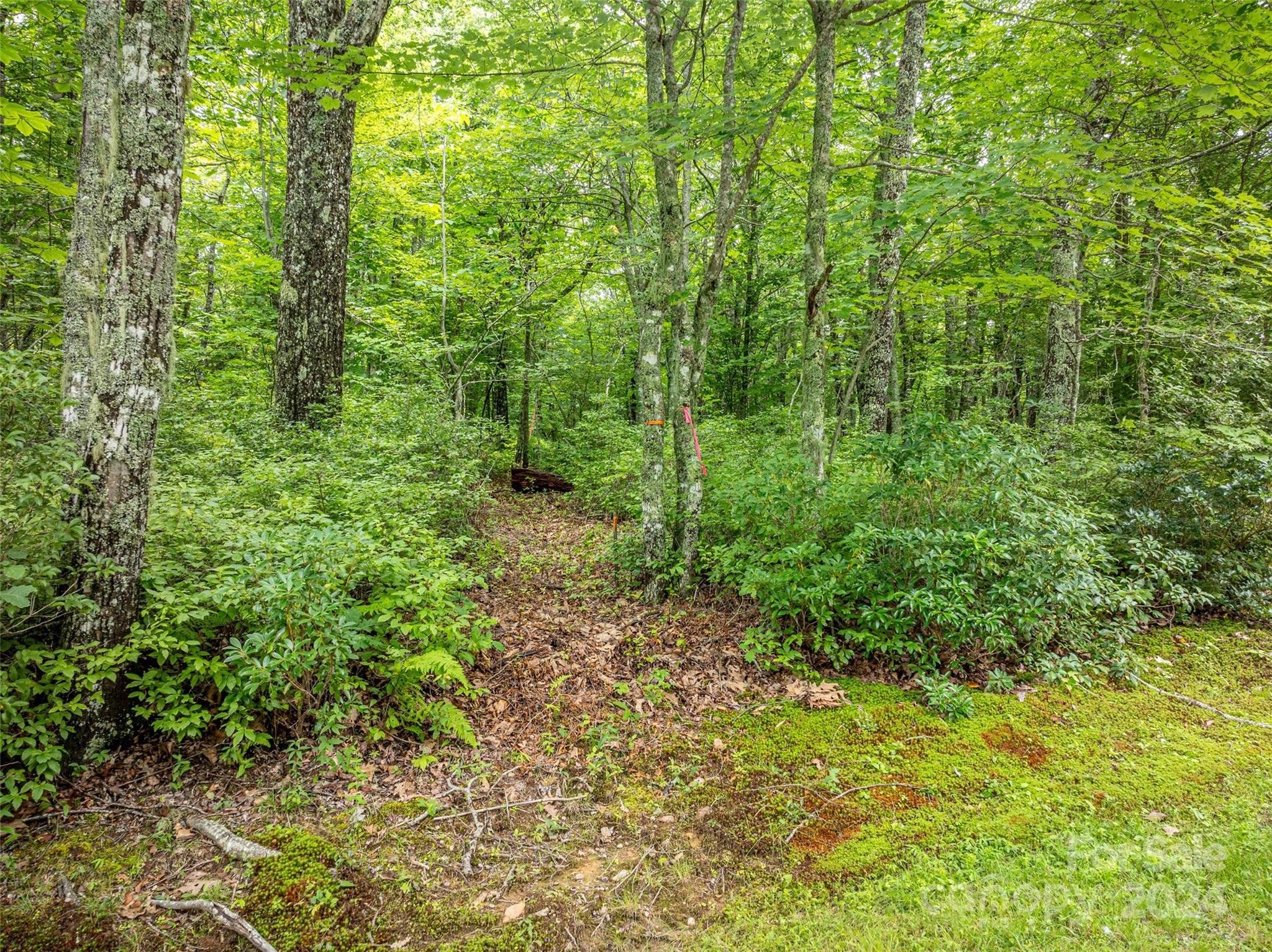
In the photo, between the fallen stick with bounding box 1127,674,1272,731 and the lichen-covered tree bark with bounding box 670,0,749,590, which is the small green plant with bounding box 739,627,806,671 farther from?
the fallen stick with bounding box 1127,674,1272,731

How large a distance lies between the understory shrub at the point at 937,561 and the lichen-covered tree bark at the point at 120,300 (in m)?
4.63

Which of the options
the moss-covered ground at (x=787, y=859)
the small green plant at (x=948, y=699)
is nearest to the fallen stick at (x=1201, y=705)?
the moss-covered ground at (x=787, y=859)

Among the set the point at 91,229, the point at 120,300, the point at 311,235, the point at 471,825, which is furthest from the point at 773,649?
the point at 311,235

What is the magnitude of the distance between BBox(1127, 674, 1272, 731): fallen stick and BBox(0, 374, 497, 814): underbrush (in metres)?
5.51

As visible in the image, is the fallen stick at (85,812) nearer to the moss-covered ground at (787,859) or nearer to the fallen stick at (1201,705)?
the moss-covered ground at (787,859)

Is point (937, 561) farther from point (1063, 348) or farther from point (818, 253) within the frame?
point (1063, 348)

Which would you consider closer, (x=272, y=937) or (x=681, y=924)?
(x=272, y=937)

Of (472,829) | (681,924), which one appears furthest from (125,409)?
(681,924)

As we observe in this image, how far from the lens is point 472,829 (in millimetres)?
3398

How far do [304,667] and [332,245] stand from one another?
21.3ft

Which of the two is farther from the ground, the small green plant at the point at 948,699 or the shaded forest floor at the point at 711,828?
the small green plant at the point at 948,699

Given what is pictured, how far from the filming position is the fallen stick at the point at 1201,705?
423 cm

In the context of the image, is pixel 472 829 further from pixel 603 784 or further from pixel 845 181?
pixel 845 181

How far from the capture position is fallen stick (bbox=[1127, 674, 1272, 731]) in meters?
4.23
